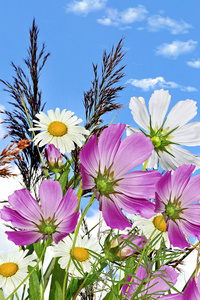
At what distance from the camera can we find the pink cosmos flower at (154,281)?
364mm

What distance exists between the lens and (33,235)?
35cm

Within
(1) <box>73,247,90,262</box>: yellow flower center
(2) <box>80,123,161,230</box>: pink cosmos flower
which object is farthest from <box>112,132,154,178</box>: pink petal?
(1) <box>73,247,90,262</box>: yellow flower center

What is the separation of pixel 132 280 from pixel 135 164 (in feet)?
0.39

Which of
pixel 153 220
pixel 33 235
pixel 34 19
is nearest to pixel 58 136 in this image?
pixel 153 220

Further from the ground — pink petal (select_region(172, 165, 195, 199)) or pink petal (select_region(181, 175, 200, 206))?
pink petal (select_region(172, 165, 195, 199))

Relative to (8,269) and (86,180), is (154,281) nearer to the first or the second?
(86,180)

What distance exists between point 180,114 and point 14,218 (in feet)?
0.70

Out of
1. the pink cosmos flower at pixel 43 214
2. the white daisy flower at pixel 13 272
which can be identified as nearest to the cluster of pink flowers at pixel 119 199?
the pink cosmos flower at pixel 43 214

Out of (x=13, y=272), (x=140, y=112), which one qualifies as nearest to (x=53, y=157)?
(x=140, y=112)

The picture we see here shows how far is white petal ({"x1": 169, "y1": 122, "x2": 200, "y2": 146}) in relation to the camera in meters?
0.44

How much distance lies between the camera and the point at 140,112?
1.40 ft

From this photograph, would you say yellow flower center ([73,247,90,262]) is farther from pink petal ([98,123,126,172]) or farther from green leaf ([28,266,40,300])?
pink petal ([98,123,126,172])

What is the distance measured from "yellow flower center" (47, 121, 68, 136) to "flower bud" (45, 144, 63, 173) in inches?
6.3

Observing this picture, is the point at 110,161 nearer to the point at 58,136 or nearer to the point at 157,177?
the point at 157,177
